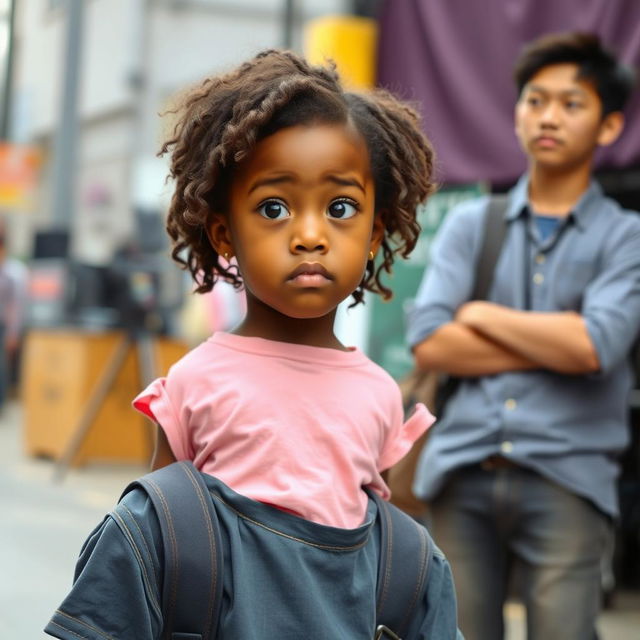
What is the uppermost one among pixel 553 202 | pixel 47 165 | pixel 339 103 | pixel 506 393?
pixel 339 103

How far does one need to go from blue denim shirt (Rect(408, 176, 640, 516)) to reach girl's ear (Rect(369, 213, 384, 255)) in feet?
3.53

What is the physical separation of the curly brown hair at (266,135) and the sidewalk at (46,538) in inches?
119

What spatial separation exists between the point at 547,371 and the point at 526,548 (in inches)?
16.2

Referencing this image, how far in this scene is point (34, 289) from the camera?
916 centimetres

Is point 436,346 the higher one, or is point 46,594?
point 436,346

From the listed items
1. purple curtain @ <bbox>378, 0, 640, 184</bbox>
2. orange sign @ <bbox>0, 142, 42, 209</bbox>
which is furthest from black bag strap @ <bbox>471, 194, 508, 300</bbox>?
orange sign @ <bbox>0, 142, 42, 209</bbox>

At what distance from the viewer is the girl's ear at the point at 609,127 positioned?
295 cm

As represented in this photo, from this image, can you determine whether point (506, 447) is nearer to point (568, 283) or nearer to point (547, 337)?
point (547, 337)

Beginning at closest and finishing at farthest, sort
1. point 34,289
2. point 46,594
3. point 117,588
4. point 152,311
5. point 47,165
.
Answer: point 117,588 < point 46,594 < point 152,311 < point 34,289 < point 47,165

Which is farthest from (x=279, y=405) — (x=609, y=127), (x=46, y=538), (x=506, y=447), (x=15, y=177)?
(x=15, y=177)

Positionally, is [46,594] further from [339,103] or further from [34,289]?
[34,289]

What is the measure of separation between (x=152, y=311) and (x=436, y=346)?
5460 millimetres

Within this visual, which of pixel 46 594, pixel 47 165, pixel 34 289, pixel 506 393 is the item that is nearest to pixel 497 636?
pixel 506 393

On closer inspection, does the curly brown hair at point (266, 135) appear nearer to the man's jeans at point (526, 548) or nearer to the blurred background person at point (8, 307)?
the man's jeans at point (526, 548)
